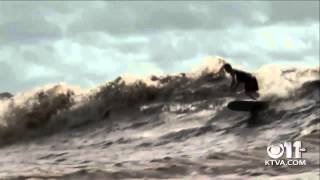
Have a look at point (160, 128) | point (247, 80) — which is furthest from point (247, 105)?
point (160, 128)

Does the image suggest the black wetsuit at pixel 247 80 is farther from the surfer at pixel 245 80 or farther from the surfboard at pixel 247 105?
the surfboard at pixel 247 105

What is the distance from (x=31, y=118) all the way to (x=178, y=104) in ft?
4.03

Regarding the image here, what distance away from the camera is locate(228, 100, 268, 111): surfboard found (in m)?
5.29

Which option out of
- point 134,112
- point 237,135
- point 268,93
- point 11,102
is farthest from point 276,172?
point 11,102

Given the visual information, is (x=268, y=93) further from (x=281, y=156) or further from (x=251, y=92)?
(x=281, y=156)

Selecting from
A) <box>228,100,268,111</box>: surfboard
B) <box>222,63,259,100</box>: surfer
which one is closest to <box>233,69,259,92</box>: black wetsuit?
<box>222,63,259,100</box>: surfer

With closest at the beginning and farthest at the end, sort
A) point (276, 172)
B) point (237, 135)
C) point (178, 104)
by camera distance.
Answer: point (276, 172) < point (237, 135) < point (178, 104)

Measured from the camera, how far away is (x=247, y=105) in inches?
209

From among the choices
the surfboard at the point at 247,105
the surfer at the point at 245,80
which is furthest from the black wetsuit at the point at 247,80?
the surfboard at the point at 247,105

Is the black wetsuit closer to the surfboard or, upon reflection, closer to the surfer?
the surfer

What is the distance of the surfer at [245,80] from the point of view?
5.37 m

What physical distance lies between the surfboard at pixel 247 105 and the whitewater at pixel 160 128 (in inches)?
2.3

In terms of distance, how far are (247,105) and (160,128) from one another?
704mm

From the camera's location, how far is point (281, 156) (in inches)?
191
